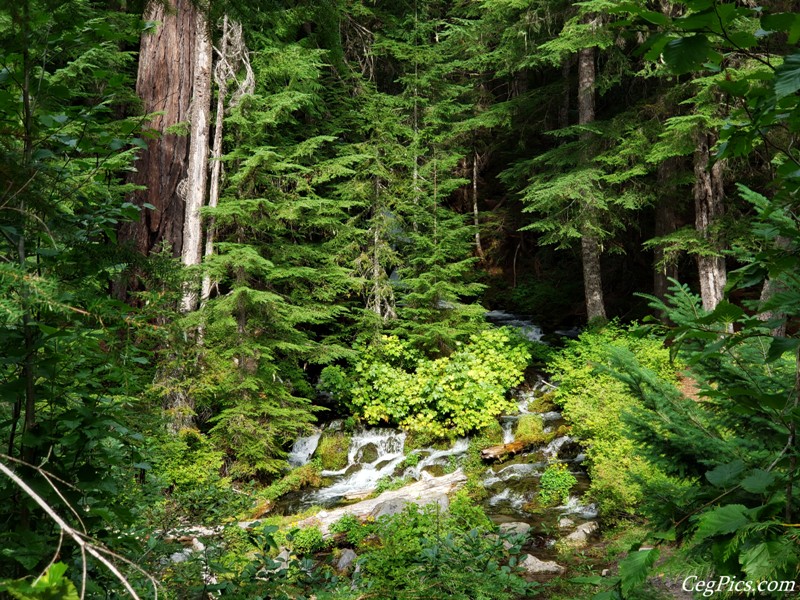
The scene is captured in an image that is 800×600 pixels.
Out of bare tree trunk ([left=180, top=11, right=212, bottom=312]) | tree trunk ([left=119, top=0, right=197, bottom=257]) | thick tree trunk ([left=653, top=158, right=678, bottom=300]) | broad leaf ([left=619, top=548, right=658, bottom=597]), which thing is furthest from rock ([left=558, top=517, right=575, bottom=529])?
tree trunk ([left=119, top=0, right=197, bottom=257])

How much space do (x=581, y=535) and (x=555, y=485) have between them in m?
1.33

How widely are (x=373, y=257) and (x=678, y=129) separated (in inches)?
251

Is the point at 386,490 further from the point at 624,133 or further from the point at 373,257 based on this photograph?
the point at 624,133

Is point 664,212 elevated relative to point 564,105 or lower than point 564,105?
lower

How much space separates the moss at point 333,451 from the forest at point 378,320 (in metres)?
0.16

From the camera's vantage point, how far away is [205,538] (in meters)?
2.62

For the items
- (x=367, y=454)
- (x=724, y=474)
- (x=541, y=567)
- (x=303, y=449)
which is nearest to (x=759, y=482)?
Answer: (x=724, y=474)

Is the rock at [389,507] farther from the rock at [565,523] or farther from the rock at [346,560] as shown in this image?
the rock at [565,523]

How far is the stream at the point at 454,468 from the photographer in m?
7.27

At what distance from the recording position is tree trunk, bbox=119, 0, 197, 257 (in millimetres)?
8359

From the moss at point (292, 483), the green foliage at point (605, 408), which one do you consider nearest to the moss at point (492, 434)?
the green foliage at point (605, 408)

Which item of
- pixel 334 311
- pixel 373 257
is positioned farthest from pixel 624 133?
pixel 334 311

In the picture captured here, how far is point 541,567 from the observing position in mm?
5504

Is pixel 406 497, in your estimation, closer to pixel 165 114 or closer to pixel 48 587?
pixel 165 114
